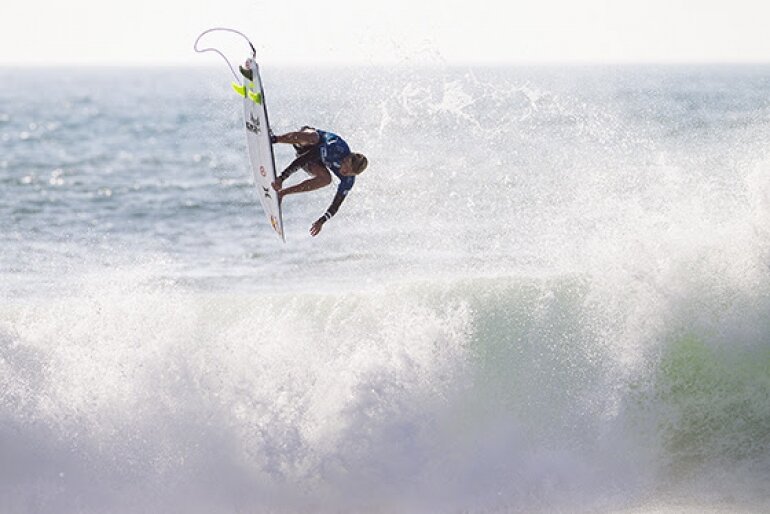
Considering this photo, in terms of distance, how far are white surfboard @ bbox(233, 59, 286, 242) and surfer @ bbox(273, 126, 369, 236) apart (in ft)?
0.38

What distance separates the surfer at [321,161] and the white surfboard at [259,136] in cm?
A: 12

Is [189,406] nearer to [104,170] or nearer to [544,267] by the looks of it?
[544,267]

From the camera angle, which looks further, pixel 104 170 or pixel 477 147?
pixel 104 170

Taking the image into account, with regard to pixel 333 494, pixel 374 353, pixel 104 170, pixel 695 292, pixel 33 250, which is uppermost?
pixel 695 292

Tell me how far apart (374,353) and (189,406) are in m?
1.70

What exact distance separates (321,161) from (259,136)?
59 cm

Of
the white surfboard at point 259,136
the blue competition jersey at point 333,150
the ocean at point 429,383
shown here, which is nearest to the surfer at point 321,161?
the blue competition jersey at point 333,150

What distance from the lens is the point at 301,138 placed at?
9734 millimetres

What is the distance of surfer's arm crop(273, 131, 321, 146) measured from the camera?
960 cm

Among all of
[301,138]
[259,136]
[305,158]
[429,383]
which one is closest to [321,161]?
[305,158]

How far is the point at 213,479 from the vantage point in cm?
948

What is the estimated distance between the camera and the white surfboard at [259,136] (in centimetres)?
955

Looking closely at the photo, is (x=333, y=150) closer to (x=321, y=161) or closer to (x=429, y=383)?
(x=321, y=161)

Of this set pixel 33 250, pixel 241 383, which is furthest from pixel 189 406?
pixel 33 250
